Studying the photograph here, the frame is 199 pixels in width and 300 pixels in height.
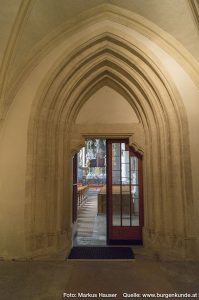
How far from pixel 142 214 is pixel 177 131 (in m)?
1.86

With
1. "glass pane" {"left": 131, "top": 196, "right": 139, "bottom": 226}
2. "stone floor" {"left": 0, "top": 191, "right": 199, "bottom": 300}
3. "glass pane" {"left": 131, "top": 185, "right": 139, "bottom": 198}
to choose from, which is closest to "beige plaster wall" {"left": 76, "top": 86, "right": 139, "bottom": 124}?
"glass pane" {"left": 131, "top": 185, "right": 139, "bottom": 198}

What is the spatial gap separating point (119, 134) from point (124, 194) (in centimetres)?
130

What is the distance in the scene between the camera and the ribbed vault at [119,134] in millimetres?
3746

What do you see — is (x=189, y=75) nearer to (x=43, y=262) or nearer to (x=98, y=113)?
(x=98, y=113)

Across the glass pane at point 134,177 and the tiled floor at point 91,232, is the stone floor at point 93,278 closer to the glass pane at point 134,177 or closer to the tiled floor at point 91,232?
the tiled floor at point 91,232

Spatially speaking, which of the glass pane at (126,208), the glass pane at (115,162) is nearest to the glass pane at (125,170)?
the glass pane at (115,162)

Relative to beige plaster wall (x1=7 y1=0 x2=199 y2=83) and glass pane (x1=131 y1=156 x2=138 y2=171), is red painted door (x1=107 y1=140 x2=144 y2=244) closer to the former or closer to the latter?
glass pane (x1=131 y1=156 x2=138 y2=171)

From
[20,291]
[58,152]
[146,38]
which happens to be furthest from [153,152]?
[20,291]

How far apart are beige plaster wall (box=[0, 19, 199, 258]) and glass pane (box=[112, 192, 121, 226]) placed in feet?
5.32

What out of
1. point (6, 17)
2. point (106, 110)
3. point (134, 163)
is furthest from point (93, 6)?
point (134, 163)

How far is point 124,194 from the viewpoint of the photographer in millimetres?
4758

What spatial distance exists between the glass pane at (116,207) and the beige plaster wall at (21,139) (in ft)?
5.32

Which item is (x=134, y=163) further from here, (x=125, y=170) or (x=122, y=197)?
(x=122, y=197)

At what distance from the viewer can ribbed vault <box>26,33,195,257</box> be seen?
375cm
